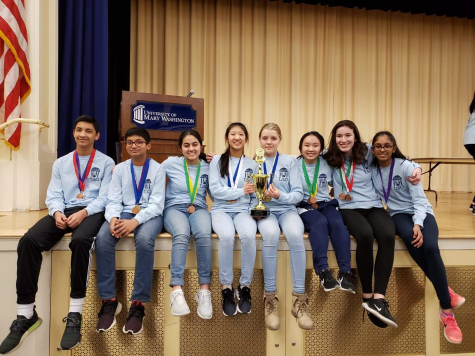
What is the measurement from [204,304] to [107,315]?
0.53 m

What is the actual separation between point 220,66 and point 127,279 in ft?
17.3

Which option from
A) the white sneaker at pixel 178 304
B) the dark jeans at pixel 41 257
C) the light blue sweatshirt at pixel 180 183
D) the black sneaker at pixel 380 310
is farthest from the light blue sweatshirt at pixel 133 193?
the black sneaker at pixel 380 310

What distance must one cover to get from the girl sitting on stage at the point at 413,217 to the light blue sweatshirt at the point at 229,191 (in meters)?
0.88

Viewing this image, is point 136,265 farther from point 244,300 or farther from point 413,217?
point 413,217

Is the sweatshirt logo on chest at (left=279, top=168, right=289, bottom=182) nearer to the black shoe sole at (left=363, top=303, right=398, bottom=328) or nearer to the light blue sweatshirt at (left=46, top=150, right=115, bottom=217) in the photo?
the black shoe sole at (left=363, top=303, right=398, bottom=328)

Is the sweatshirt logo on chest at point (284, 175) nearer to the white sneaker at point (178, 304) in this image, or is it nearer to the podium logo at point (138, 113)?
the white sneaker at point (178, 304)

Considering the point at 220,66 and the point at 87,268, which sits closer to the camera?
the point at 87,268

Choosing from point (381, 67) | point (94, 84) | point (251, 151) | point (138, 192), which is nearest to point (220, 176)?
point (138, 192)

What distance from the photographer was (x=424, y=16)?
7457 mm

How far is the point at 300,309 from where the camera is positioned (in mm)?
2053

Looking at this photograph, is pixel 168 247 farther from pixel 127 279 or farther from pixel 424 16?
pixel 424 16

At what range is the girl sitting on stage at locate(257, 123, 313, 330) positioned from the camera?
6.82 ft

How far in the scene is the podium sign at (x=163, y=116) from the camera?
354 cm

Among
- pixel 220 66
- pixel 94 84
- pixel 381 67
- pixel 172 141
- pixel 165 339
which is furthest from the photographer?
pixel 381 67
